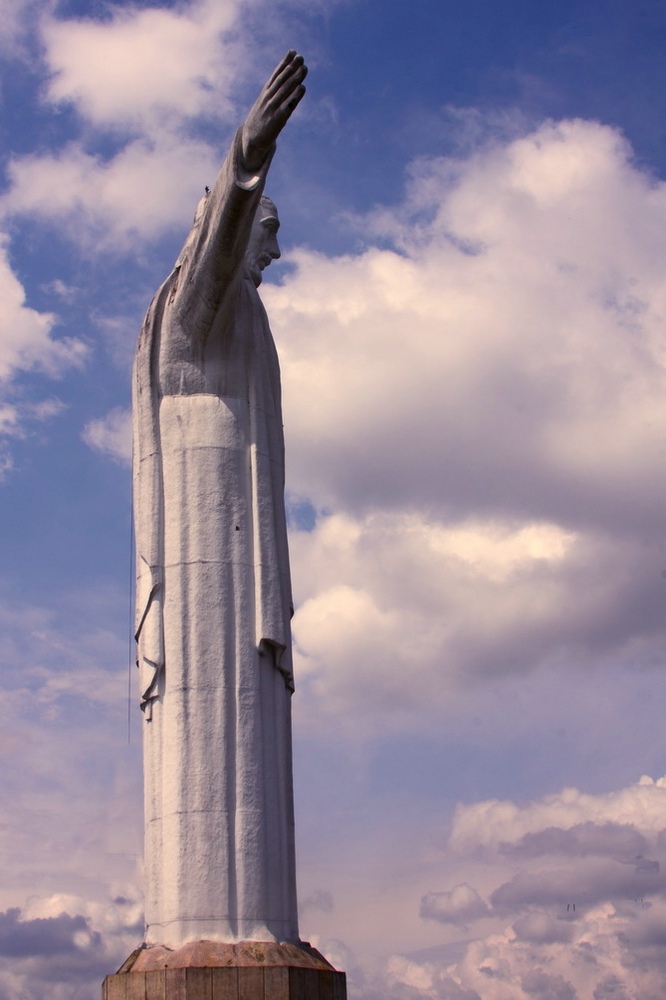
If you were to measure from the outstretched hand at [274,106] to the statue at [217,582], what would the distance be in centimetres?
1

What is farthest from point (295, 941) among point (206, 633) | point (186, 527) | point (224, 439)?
point (224, 439)

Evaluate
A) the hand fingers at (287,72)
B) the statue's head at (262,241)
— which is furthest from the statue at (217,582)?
the statue's head at (262,241)

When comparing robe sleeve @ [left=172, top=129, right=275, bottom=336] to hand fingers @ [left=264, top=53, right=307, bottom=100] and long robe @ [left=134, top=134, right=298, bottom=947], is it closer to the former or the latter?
long robe @ [left=134, top=134, right=298, bottom=947]

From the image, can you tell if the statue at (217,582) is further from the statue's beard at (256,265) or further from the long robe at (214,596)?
the statue's beard at (256,265)

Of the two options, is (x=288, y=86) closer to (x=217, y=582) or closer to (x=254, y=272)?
(x=254, y=272)

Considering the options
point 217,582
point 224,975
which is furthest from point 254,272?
point 224,975

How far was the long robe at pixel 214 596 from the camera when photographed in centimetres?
1234

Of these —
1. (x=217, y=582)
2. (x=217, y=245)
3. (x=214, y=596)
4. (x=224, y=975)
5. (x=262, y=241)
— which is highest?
(x=262, y=241)

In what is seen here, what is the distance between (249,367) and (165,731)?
4203 mm

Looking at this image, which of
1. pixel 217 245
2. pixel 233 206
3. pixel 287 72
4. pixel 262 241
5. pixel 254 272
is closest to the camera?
pixel 287 72

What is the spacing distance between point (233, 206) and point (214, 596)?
409cm

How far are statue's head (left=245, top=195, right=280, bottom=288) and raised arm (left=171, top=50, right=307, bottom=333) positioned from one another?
0.92 m

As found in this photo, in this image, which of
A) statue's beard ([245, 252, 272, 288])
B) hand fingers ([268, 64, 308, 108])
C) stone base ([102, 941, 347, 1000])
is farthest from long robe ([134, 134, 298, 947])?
hand fingers ([268, 64, 308, 108])

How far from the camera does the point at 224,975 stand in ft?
36.9
